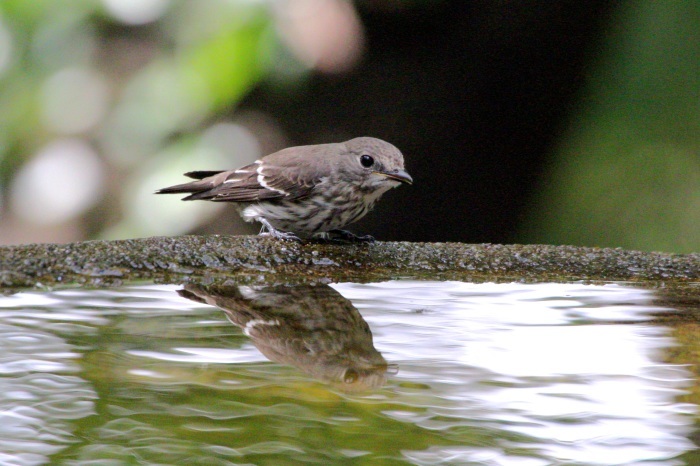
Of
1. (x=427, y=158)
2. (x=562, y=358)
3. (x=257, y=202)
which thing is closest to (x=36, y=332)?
(x=562, y=358)

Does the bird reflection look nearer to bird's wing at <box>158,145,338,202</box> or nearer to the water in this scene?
the water

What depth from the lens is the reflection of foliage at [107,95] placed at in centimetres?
A: 477

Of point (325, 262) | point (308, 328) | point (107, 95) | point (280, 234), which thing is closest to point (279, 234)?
point (280, 234)

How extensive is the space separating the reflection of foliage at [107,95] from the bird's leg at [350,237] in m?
1.02

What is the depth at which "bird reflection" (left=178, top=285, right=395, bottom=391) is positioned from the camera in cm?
229

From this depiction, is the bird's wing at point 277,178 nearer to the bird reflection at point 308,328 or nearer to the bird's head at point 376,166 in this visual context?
the bird's head at point 376,166

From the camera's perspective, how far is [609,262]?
3.49 metres

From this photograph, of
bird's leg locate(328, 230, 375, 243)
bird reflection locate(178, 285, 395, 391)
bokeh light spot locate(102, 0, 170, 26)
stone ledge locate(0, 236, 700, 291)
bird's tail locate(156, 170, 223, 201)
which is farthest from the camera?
bokeh light spot locate(102, 0, 170, 26)

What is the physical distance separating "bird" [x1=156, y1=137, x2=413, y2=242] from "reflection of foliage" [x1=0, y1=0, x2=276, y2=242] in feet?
2.29

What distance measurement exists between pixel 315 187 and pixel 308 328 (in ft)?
5.17

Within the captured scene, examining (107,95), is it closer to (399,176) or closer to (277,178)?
(277,178)

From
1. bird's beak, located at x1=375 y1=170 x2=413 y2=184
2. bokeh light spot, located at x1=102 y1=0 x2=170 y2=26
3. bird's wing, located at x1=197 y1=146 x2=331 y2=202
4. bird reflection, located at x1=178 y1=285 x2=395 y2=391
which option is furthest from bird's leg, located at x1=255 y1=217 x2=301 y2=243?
bokeh light spot, located at x1=102 y1=0 x2=170 y2=26

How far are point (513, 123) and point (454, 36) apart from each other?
36.4 inches

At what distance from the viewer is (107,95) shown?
5477mm
